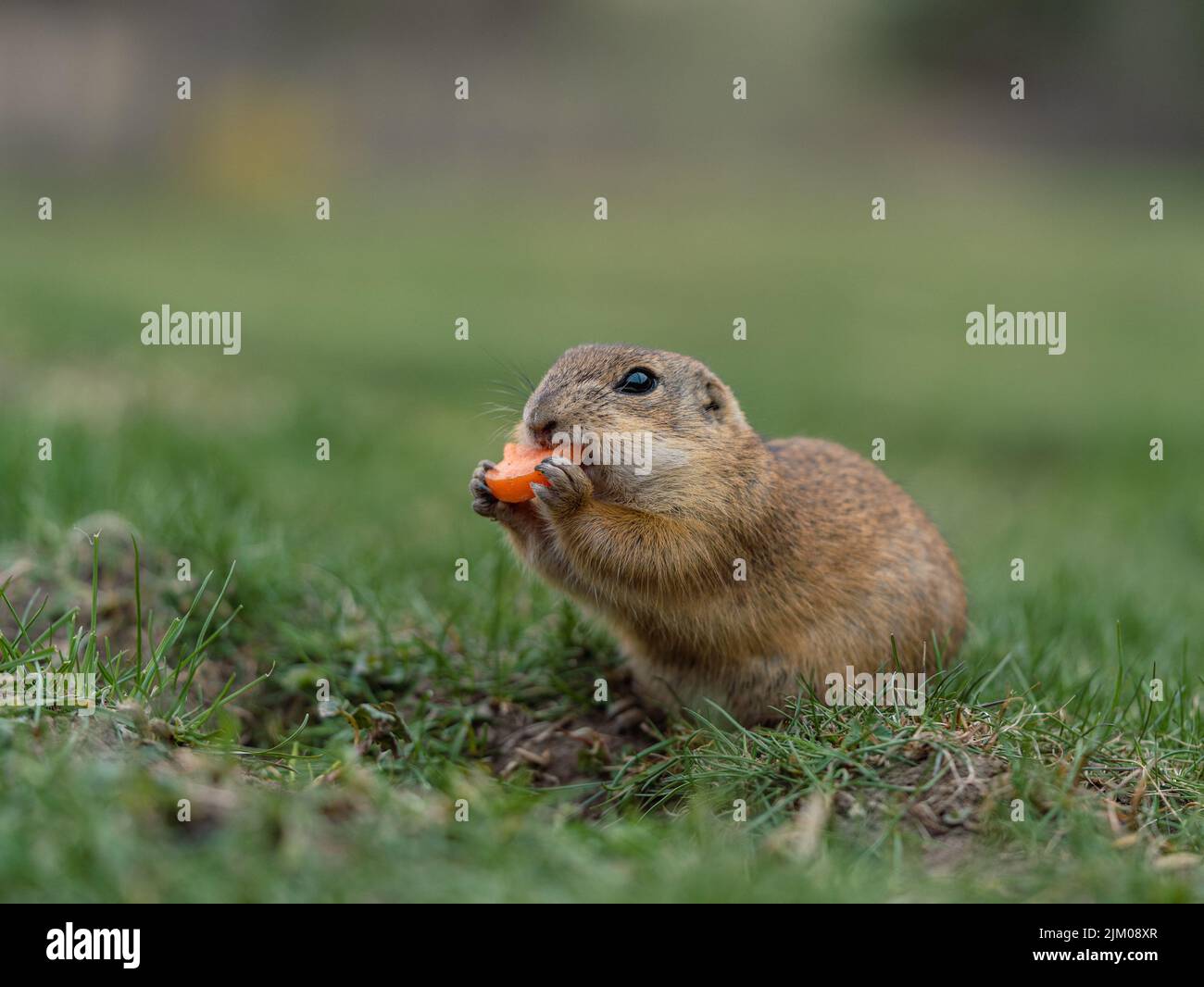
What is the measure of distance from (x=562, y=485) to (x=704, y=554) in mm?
604

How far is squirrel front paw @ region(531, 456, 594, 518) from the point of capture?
4.70m

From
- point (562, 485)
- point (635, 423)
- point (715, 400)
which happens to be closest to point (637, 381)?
point (635, 423)

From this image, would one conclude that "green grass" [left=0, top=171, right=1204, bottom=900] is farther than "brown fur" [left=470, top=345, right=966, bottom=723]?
No

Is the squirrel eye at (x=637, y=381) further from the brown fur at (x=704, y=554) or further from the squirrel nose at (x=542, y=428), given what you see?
the squirrel nose at (x=542, y=428)

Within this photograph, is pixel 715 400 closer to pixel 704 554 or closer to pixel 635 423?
pixel 635 423

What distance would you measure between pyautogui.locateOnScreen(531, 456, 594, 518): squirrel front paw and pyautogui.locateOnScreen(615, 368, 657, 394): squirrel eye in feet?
1.31

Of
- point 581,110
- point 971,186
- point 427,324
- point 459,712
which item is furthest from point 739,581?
point 971,186

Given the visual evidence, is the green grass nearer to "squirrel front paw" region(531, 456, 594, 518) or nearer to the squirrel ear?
"squirrel front paw" region(531, 456, 594, 518)

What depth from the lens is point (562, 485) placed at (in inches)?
185

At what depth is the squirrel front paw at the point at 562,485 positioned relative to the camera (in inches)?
185

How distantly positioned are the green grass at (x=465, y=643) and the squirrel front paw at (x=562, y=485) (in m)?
0.78

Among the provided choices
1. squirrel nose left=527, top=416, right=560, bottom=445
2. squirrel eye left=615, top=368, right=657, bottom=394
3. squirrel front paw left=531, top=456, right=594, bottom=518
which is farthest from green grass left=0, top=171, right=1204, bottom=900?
squirrel eye left=615, top=368, right=657, bottom=394

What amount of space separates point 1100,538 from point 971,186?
22940mm

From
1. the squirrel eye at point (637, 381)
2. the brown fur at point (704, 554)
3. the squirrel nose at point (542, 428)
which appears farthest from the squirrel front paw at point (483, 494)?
the squirrel eye at point (637, 381)
